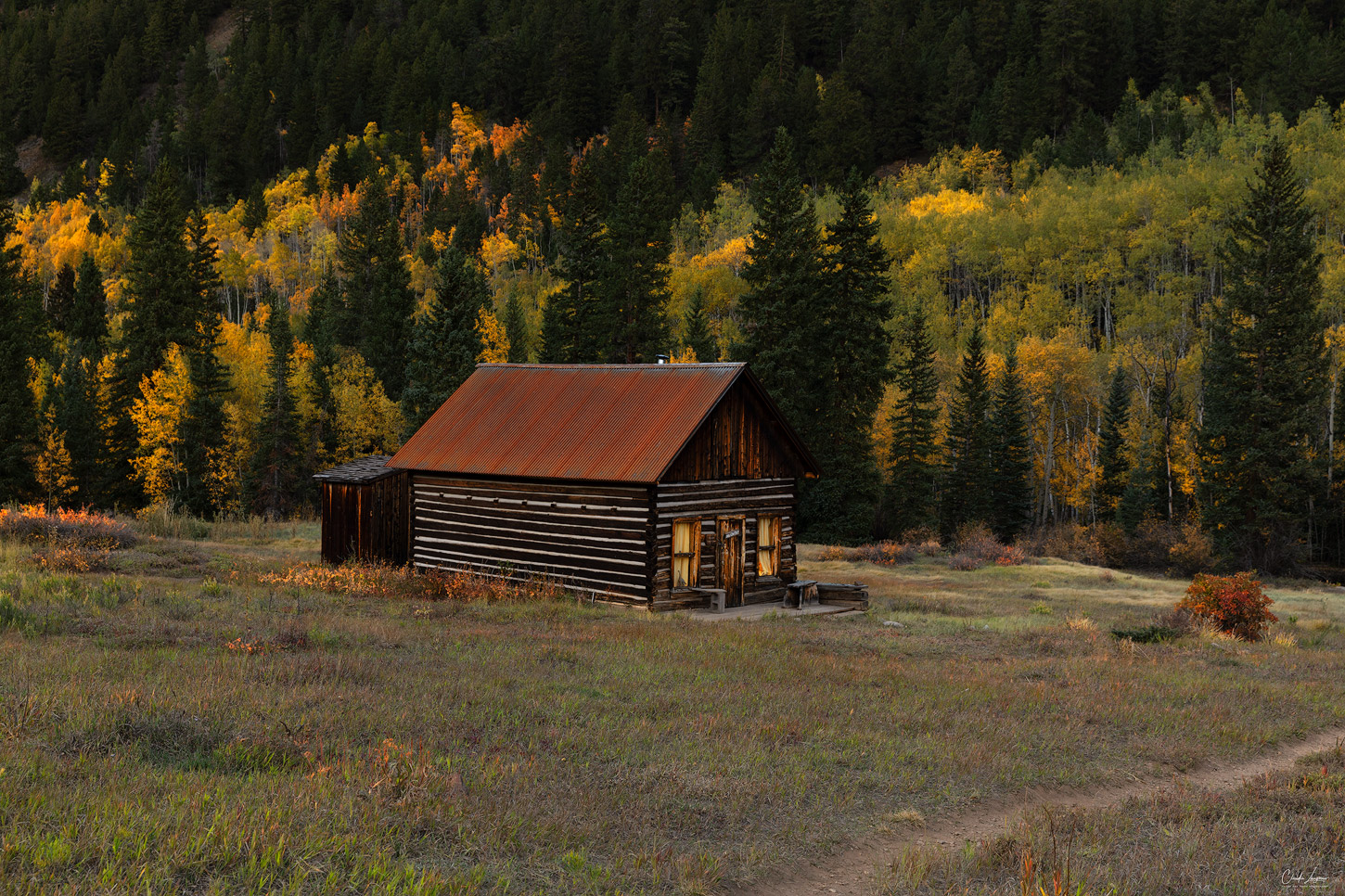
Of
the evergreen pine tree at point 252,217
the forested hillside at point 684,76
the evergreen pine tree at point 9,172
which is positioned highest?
the forested hillside at point 684,76

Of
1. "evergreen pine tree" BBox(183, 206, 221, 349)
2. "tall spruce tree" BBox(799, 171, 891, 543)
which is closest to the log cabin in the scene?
"tall spruce tree" BBox(799, 171, 891, 543)

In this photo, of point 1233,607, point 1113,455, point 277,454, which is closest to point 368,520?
point 1233,607

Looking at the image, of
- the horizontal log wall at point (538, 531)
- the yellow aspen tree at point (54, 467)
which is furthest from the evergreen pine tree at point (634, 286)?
the horizontal log wall at point (538, 531)

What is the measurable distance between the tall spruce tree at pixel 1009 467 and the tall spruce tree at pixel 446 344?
32977mm

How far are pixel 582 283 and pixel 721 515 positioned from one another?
3831 cm

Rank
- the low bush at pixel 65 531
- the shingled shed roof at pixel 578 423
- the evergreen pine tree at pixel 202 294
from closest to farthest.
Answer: the shingled shed roof at pixel 578 423 → the low bush at pixel 65 531 → the evergreen pine tree at pixel 202 294

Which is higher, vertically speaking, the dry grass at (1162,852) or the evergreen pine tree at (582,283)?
the evergreen pine tree at (582,283)

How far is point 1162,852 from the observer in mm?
7902

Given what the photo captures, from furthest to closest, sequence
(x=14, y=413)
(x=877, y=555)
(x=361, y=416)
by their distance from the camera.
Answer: (x=361, y=416) < (x=14, y=413) < (x=877, y=555)

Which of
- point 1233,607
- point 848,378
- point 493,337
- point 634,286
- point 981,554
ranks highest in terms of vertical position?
point 634,286

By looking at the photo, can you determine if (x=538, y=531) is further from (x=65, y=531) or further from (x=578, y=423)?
(x=65, y=531)

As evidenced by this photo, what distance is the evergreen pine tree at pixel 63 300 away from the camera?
9188 cm

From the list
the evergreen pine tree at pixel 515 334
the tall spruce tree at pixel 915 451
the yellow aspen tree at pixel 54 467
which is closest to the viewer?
the yellow aspen tree at pixel 54 467

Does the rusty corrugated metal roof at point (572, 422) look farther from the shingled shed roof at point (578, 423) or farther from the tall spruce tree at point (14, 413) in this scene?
the tall spruce tree at point (14, 413)
